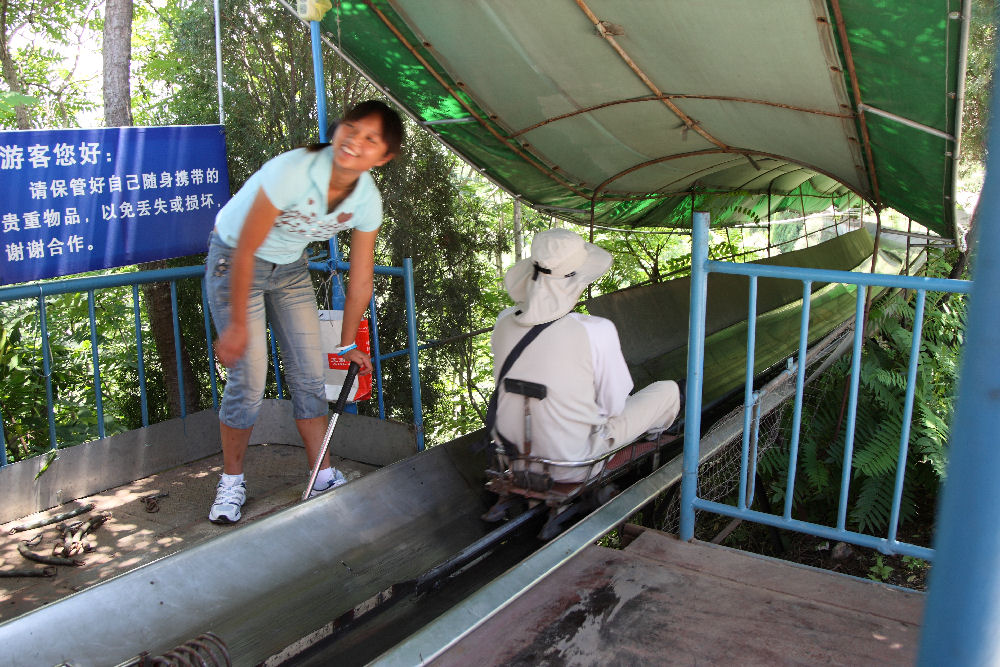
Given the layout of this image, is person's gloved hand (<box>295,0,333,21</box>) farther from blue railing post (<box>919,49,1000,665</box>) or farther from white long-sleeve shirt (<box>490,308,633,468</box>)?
blue railing post (<box>919,49,1000,665</box>)

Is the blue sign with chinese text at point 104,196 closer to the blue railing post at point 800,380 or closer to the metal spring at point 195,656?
the metal spring at point 195,656

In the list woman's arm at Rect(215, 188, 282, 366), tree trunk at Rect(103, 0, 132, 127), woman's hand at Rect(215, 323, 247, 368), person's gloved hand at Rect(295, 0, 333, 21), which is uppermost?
tree trunk at Rect(103, 0, 132, 127)

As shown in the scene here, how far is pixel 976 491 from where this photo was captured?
2.91 feet

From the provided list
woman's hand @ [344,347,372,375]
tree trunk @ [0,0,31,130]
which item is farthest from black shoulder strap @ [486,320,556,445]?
tree trunk @ [0,0,31,130]

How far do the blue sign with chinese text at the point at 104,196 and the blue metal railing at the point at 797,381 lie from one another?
3005 mm

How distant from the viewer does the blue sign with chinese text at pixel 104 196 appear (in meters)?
3.73

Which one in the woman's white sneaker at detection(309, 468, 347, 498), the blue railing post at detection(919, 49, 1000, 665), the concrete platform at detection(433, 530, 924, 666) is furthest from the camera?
the woman's white sneaker at detection(309, 468, 347, 498)

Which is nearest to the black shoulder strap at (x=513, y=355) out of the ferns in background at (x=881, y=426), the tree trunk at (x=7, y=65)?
the ferns in background at (x=881, y=426)

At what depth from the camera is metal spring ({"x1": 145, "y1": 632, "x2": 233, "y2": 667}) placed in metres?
2.17

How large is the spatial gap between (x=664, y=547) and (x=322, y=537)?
57.1 inches

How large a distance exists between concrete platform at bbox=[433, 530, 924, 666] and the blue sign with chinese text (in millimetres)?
2948

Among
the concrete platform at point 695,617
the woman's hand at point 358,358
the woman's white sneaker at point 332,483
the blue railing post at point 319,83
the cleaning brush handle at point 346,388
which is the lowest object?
the concrete platform at point 695,617

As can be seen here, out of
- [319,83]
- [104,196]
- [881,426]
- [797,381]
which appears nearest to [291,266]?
[104,196]

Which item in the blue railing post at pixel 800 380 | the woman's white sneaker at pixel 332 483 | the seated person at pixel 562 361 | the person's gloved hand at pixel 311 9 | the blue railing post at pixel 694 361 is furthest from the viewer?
the person's gloved hand at pixel 311 9
